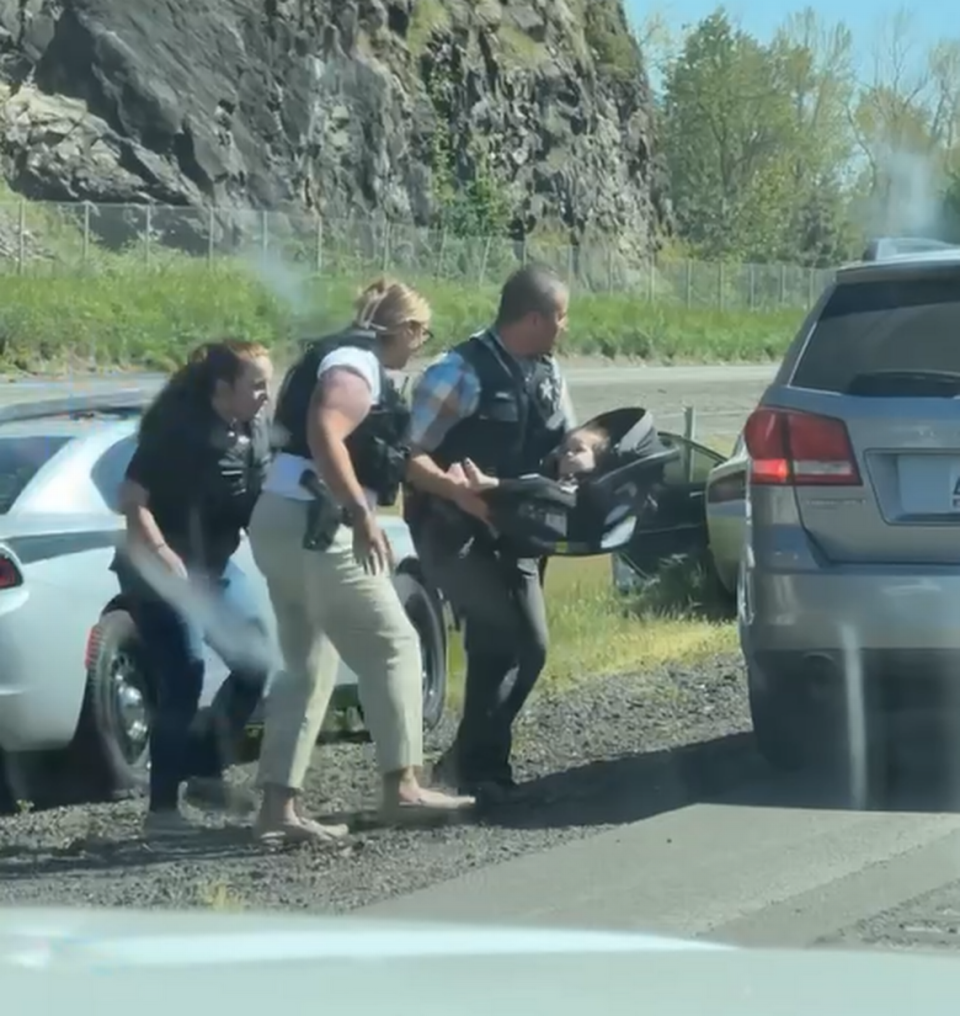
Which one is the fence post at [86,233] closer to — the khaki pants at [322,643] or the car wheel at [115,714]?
the car wheel at [115,714]

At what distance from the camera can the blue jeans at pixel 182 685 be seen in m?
7.55

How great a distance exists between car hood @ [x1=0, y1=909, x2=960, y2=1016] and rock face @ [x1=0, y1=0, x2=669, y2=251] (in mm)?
46276

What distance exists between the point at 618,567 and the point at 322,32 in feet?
152

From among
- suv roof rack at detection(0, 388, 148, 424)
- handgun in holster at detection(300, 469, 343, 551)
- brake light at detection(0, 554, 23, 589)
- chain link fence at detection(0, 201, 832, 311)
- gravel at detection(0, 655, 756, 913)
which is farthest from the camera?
chain link fence at detection(0, 201, 832, 311)

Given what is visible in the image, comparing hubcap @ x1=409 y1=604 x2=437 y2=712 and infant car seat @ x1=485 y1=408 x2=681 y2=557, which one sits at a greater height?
infant car seat @ x1=485 y1=408 x2=681 y2=557

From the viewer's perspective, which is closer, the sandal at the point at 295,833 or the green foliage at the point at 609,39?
the sandal at the point at 295,833

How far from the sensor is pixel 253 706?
8.07 meters

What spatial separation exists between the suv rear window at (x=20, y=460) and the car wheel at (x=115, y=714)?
56cm

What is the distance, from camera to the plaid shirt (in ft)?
25.0

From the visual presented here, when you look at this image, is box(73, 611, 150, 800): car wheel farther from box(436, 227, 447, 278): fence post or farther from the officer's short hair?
box(436, 227, 447, 278): fence post

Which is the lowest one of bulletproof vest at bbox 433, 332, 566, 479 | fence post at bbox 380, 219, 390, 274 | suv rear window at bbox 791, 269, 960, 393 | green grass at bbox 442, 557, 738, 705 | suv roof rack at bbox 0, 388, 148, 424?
fence post at bbox 380, 219, 390, 274

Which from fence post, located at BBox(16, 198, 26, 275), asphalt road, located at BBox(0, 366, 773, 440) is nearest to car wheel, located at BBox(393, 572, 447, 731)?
asphalt road, located at BBox(0, 366, 773, 440)

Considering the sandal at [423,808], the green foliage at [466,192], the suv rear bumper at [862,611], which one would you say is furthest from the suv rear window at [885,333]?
the green foliage at [466,192]

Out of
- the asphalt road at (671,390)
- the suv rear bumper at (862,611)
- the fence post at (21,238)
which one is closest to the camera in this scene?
the suv rear bumper at (862,611)
